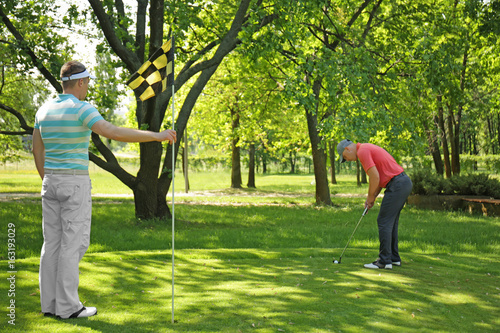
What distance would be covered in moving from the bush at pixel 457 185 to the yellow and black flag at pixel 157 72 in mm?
14004

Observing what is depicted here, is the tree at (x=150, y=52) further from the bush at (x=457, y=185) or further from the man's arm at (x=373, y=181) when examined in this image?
the bush at (x=457, y=185)

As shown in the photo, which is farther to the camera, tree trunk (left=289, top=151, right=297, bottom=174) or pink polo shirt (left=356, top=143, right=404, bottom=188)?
tree trunk (left=289, top=151, right=297, bottom=174)

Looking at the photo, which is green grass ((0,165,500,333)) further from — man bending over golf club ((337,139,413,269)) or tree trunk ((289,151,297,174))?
tree trunk ((289,151,297,174))

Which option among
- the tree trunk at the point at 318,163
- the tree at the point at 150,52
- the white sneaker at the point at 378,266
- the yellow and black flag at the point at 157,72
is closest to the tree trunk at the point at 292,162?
the tree trunk at the point at 318,163

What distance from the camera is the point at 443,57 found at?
13648 mm

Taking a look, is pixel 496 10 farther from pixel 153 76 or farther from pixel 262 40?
pixel 153 76

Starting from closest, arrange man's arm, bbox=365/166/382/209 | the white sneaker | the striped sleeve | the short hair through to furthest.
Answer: the striped sleeve < the short hair < man's arm, bbox=365/166/382/209 < the white sneaker

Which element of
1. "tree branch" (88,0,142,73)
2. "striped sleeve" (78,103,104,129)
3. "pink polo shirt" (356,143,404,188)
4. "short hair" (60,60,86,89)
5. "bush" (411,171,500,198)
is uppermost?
"tree branch" (88,0,142,73)

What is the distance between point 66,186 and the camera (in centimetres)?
434

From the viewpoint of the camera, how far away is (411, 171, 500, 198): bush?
53.8 feet

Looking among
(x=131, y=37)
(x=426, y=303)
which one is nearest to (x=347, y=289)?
(x=426, y=303)

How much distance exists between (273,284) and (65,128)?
3151 millimetres

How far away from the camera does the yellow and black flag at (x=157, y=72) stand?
4.98 m

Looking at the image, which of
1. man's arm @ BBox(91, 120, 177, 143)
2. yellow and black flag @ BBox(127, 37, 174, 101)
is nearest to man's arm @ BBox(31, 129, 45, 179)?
man's arm @ BBox(91, 120, 177, 143)
